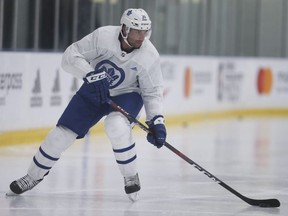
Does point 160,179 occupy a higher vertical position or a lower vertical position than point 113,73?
lower

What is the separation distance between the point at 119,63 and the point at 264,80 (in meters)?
12.6

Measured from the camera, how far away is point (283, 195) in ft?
25.2

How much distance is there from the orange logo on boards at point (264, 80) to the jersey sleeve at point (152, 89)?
1238 centimetres

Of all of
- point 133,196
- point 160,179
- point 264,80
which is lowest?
point 264,80

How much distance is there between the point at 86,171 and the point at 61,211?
102 inches

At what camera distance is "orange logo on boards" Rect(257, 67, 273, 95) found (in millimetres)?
19234

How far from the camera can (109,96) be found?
7.03m

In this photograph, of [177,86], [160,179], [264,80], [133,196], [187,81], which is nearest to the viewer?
[133,196]

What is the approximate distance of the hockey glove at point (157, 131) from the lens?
6863 mm

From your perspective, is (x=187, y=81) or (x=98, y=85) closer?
(x=98, y=85)

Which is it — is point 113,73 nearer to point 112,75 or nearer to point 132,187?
point 112,75

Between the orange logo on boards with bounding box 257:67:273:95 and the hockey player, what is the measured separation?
1238cm

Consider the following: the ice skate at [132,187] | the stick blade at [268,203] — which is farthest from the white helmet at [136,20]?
the stick blade at [268,203]

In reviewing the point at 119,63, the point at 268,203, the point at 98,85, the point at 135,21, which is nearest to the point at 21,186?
the point at 98,85
